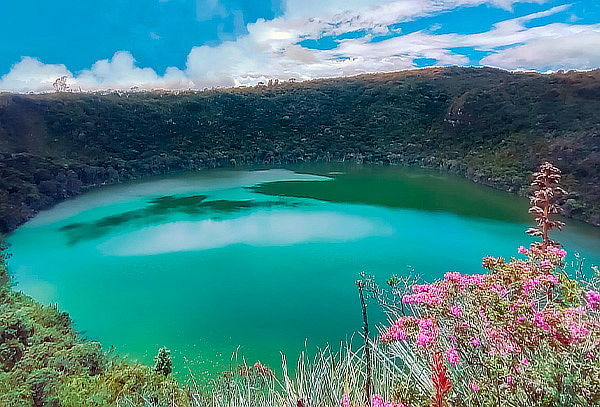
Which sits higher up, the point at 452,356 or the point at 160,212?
the point at 452,356

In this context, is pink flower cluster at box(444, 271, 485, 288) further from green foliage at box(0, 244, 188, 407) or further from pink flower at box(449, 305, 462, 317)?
green foliage at box(0, 244, 188, 407)

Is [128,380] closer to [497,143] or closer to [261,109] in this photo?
[497,143]

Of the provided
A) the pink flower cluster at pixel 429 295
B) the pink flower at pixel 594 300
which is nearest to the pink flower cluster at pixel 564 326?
the pink flower at pixel 594 300

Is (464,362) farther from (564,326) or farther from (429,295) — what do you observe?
(429,295)

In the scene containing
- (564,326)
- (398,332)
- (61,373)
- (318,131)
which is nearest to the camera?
(564,326)

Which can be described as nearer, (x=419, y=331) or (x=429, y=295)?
(x=419, y=331)

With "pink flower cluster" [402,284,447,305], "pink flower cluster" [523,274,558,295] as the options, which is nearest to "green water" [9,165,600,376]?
"pink flower cluster" [402,284,447,305]

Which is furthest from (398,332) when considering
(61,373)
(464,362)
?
(61,373)
